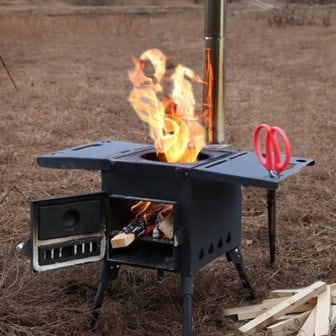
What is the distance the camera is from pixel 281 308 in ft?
9.80

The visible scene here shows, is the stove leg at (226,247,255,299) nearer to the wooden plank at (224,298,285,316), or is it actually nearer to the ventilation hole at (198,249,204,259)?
the wooden plank at (224,298,285,316)

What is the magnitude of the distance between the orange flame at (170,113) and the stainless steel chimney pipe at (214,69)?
15 centimetres

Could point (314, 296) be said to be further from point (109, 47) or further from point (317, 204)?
point (109, 47)

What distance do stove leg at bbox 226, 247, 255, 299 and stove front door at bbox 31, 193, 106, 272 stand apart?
0.69 meters

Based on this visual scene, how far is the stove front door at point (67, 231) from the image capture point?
277 cm

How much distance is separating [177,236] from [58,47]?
1329cm

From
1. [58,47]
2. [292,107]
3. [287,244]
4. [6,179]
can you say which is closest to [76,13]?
[58,47]

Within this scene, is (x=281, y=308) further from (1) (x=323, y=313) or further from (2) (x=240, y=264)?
(2) (x=240, y=264)

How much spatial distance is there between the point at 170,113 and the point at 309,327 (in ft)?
3.65

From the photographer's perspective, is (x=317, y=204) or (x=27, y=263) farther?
(x=317, y=204)

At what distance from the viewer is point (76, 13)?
22219mm

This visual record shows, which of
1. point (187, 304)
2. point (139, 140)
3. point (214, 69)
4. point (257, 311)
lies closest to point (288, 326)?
point (257, 311)

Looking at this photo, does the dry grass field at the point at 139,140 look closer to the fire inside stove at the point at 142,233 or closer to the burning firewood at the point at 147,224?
the fire inside stove at the point at 142,233

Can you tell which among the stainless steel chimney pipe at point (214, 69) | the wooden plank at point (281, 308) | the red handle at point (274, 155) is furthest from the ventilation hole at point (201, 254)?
the stainless steel chimney pipe at point (214, 69)
